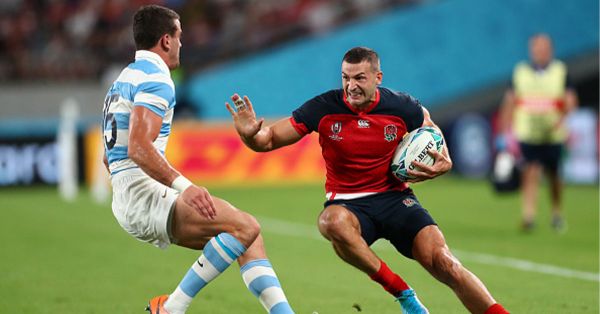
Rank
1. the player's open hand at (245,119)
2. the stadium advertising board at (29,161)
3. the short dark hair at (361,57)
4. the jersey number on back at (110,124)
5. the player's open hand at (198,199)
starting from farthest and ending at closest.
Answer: the stadium advertising board at (29,161) → the player's open hand at (245,119) → the short dark hair at (361,57) → the jersey number on back at (110,124) → the player's open hand at (198,199)

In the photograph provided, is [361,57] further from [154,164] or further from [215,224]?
[154,164]

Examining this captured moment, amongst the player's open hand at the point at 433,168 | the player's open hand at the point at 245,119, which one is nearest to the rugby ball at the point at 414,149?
the player's open hand at the point at 433,168

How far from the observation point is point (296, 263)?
10031mm

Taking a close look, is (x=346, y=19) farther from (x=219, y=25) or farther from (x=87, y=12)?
(x=87, y=12)

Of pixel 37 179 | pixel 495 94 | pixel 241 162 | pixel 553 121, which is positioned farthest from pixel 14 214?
pixel 495 94

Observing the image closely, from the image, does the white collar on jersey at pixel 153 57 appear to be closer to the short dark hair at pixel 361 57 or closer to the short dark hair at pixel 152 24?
the short dark hair at pixel 152 24

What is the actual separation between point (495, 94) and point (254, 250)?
1710 cm

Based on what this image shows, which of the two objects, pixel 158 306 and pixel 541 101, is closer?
pixel 158 306

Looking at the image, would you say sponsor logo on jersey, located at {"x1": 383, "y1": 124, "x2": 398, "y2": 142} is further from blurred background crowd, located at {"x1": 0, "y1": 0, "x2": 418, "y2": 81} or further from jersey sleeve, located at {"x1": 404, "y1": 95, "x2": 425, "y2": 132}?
blurred background crowd, located at {"x1": 0, "y1": 0, "x2": 418, "y2": 81}

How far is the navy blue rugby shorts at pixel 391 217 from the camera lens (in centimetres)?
626

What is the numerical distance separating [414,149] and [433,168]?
0.19 meters

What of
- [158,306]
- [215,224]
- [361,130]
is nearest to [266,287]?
[215,224]

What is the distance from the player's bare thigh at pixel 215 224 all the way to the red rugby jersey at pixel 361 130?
919 millimetres

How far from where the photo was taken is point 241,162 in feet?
67.1
